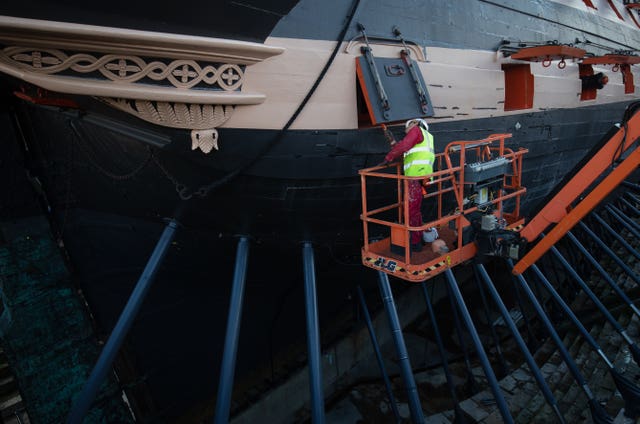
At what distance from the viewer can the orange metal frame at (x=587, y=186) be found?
418 centimetres

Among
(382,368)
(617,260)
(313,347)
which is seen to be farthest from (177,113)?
(617,260)

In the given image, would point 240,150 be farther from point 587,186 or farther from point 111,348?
point 587,186

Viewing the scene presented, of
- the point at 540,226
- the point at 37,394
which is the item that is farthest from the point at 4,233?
the point at 540,226

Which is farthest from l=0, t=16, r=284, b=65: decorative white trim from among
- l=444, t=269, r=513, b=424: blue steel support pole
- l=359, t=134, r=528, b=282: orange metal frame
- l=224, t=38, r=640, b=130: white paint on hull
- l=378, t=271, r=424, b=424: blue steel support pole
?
l=444, t=269, r=513, b=424: blue steel support pole

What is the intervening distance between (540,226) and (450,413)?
454 centimetres

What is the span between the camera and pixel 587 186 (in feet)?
14.1

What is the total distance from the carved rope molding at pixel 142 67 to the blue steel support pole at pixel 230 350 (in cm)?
136

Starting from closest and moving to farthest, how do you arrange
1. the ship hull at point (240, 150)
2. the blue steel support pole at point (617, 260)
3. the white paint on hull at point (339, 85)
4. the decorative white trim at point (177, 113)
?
the decorative white trim at point (177, 113) → the ship hull at point (240, 150) → the white paint on hull at point (339, 85) → the blue steel support pole at point (617, 260)

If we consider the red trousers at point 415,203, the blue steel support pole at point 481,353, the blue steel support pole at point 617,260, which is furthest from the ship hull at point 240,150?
the blue steel support pole at point 617,260

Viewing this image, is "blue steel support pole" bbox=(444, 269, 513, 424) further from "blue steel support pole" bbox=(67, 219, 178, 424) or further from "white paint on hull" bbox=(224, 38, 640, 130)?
"blue steel support pole" bbox=(67, 219, 178, 424)

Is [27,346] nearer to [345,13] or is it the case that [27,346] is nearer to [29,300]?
[29,300]

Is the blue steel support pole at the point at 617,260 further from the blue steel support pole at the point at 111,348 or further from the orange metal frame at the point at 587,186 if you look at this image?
the blue steel support pole at the point at 111,348

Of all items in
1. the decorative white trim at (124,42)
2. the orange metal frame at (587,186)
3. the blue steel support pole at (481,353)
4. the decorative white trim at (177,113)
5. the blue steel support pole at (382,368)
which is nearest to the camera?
the decorative white trim at (124,42)

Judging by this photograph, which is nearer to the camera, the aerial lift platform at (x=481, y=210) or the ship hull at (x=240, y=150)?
the ship hull at (x=240, y=150)
